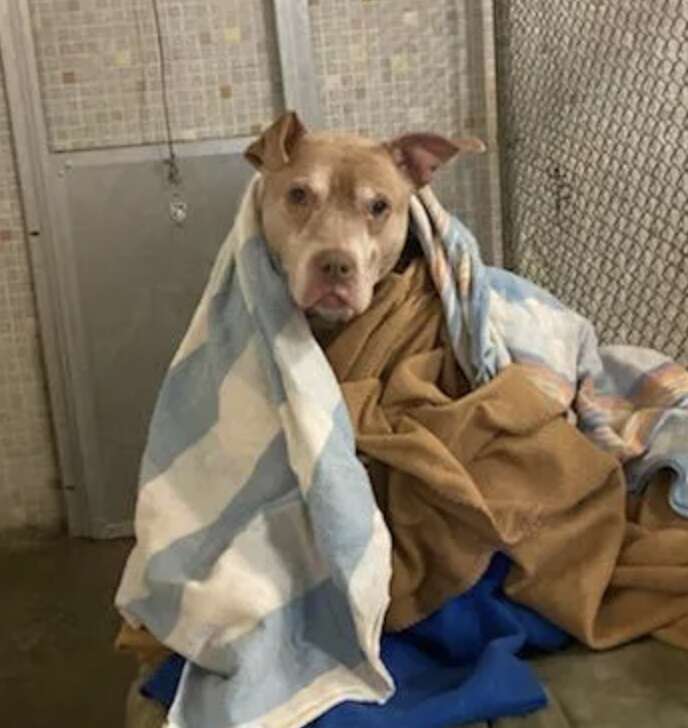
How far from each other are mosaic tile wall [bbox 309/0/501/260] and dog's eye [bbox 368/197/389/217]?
1.02 metres

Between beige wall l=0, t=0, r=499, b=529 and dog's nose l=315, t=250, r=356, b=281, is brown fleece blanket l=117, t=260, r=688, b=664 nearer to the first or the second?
dog's nose l=315, t=250, r=356, b=281

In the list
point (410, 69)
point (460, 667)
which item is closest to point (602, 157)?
point (410, 69)

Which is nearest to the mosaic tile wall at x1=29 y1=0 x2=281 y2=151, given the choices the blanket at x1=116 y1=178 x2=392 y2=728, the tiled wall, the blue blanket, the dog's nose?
the tiled wall

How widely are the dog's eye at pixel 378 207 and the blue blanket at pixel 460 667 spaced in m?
0.41

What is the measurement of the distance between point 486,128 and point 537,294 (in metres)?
0.95

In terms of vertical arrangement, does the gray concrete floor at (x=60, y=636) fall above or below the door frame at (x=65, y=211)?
below

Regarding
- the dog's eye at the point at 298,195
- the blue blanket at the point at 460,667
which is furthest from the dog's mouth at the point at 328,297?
the blue blanket at the point at 460,667

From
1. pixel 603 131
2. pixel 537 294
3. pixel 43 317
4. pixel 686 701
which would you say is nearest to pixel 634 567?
pixel 686 701

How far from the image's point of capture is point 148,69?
2.17m

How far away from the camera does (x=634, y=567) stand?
1.18 meters

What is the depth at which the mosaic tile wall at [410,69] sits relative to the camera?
2186mm

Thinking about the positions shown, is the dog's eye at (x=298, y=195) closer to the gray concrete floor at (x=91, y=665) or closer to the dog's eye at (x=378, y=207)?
the dog's eye at (x=378, y=207)

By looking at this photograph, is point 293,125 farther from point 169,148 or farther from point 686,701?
point 169,148

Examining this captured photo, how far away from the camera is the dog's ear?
1.30 metres
